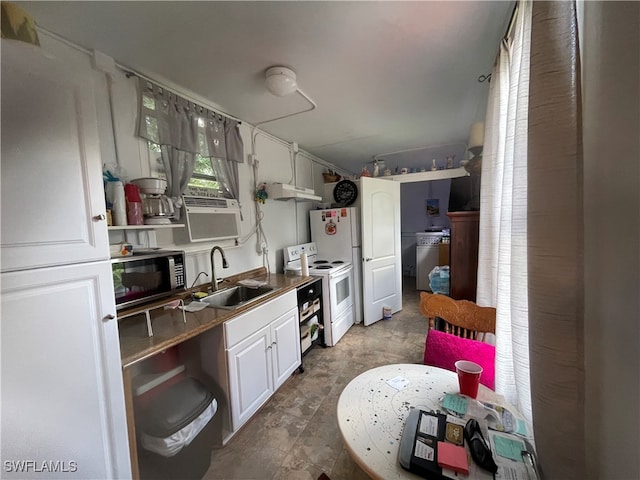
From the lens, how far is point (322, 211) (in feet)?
11.3

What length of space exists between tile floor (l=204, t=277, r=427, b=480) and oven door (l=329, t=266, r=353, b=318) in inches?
15.5

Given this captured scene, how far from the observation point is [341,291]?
306 centimetres

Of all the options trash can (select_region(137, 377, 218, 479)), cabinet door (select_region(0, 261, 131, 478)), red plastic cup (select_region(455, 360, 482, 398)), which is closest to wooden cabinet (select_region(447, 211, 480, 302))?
red plastic cup (select_region(455, 360, 482, 398))

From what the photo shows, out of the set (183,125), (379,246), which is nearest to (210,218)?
(183,125)

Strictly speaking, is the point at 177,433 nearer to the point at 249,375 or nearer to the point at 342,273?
the point at 249,375

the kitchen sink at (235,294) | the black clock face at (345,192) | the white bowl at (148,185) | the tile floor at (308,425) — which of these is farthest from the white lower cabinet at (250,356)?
the black clock face at (345,192)

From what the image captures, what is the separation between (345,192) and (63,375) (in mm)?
3123

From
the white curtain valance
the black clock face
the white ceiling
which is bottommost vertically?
the black clock face

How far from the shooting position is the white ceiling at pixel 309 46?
48.2 inches

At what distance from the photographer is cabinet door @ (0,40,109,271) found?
29.2 inches

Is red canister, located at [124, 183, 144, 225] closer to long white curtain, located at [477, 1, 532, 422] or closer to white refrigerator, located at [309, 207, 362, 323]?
long white curtain, located at [477, 1, 532, 422]

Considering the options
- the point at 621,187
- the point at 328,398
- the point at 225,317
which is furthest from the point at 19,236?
the point at 328,398

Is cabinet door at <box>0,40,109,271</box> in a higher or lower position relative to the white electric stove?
higher

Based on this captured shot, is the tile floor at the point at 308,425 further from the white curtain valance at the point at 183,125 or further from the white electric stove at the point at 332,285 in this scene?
the white curtain valance at the point at 183,125
